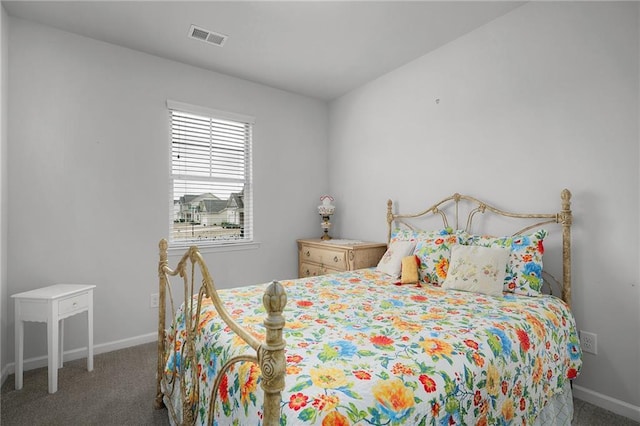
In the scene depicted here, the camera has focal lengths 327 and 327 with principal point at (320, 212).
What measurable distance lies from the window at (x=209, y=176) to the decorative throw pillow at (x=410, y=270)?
6.18 ft

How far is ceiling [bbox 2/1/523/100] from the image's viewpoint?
238 cm

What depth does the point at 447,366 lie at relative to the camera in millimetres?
1156

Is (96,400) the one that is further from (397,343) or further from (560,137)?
(560,137)

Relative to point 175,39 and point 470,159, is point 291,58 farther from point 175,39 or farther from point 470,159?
point 470,159

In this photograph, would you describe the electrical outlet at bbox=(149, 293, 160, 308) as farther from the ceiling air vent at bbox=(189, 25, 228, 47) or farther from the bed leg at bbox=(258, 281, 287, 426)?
the bed leg at bbox=(258, 281, 287, 426)

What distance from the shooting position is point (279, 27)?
2.64 meters

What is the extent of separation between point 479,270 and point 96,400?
258cm

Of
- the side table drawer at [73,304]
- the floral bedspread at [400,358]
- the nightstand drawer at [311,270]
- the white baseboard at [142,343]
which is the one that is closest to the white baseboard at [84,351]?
the white baseboard at [142,343]

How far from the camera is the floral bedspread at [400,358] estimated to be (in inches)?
38.4

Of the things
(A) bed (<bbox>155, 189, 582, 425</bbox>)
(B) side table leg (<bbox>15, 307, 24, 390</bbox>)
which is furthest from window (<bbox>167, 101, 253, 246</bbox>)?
(A) bed (<bbox>155, 189, 582, 425</bbox>)

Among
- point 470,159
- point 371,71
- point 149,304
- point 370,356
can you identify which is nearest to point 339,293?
point 370,356

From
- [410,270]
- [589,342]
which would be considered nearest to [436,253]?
[410,270]

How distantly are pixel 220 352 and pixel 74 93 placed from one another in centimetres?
268

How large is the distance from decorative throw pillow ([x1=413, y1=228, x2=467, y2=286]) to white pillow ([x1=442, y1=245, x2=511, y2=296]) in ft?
0.38
